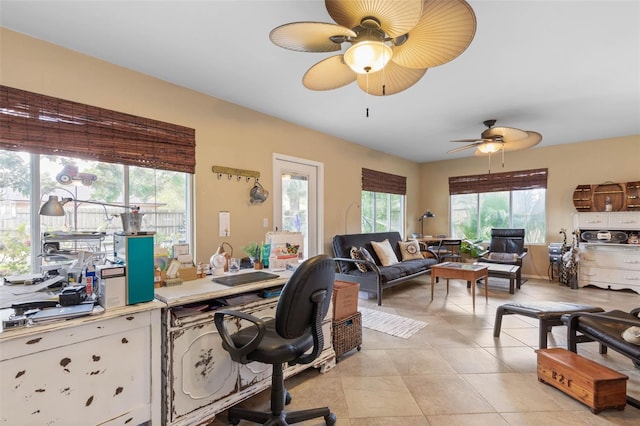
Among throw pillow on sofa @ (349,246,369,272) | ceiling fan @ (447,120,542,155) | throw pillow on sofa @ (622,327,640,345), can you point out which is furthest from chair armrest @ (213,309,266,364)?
ceiling fan @ (447,120,542,155)

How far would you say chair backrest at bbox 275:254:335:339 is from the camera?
1421 millimetres

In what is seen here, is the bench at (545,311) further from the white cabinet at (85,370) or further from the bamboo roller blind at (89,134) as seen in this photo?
the bamboo roller blind at (89,134)

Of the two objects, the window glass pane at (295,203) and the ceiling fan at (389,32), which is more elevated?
the ceiling fan at (389,32)

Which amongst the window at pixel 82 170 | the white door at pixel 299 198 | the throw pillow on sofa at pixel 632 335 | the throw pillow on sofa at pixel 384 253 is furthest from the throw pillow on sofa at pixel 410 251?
the window at pixel 82 170

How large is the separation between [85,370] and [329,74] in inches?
80.1

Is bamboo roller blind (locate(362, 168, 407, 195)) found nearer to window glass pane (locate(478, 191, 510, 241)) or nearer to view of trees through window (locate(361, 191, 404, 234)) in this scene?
view of trees through window (locate(361, 191, 404, 234))

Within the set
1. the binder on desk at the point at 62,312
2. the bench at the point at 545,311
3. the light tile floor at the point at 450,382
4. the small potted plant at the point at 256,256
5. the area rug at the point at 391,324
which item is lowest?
the light tile floor at the point at 450,382

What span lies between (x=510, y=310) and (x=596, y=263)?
336 cm

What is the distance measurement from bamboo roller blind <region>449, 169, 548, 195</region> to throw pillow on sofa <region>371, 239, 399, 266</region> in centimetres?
268

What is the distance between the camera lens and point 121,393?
4.82ft

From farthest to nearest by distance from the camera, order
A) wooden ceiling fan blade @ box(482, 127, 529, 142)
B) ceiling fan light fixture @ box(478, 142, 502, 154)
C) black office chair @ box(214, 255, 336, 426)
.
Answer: ceiling fan light fixture @ box(478, 142, 502, 154)
wooden ceiling fan blade @ box(482, 127, 529, 142)
black office chair @ box(214, 255, 336, 426)

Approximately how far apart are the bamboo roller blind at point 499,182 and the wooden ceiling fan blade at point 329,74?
209 inches

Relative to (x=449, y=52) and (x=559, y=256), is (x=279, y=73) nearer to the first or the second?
(x=449, y=52)

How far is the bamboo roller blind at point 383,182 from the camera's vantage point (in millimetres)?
5398
